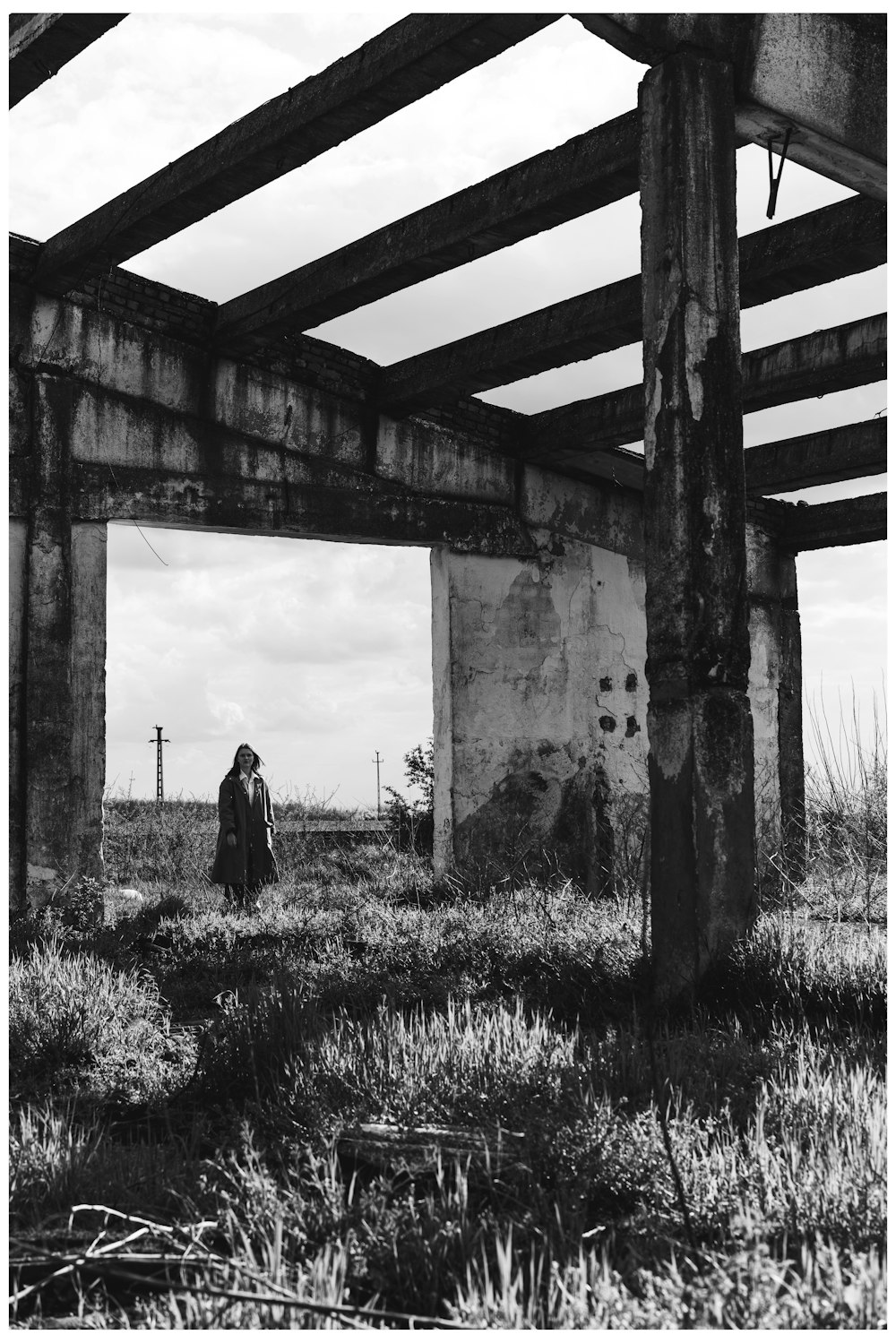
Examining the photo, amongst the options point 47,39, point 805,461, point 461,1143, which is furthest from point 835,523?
point 461,1143

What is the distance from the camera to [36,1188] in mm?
3092

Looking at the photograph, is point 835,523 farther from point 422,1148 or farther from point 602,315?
point 422,1148

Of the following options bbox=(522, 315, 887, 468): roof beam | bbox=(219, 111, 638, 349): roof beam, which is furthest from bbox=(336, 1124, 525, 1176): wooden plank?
bbox=(522, 315, 887, 468): roof beam

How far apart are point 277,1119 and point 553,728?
24.8 ft

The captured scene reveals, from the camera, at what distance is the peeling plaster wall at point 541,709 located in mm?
10352

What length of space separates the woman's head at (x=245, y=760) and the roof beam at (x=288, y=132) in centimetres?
407

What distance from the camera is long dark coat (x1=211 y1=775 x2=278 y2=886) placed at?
32.6 ft

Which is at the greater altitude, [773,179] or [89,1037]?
[773,179]

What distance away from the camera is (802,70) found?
220 inches

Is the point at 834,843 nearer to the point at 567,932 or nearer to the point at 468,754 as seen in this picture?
the point at 468,754

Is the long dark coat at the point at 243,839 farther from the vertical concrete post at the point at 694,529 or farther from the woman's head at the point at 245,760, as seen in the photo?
the vertical concrete post at the point at 694,529

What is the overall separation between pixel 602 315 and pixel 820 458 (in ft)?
→ 11.7

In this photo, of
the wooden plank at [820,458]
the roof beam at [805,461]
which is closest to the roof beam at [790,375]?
the roof beam at [805,461]

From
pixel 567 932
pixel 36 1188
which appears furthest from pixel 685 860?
pixel 36 1188
